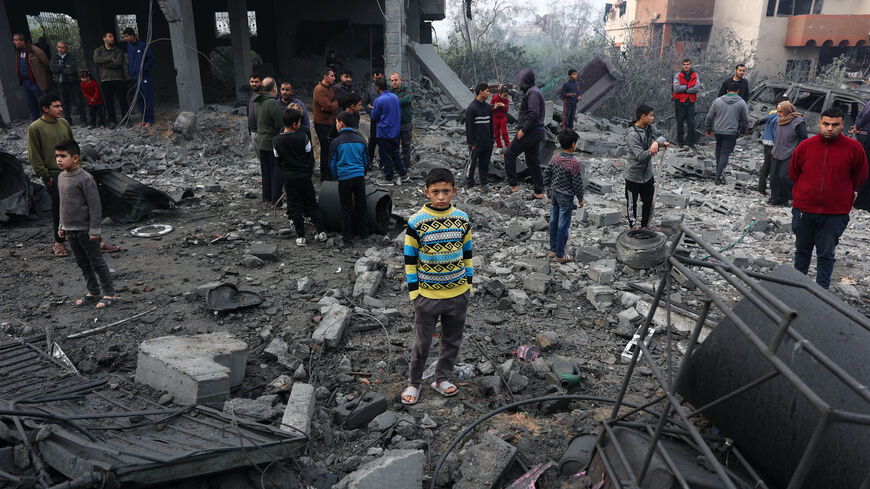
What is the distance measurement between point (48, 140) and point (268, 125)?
2451 millimetres

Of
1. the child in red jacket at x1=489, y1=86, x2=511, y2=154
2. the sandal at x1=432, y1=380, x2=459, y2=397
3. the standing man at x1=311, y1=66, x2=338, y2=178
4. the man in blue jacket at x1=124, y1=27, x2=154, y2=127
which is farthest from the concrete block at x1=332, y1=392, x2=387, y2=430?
the man in blue jacket at x1=124, y1=27, x2=154, y2=127

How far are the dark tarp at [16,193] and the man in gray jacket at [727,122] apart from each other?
10.3 m

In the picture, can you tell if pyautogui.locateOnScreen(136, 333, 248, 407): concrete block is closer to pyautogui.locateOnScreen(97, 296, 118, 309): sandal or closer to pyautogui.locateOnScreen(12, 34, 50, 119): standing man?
pyautogui.locateOnScreen(97, 296, 118, 309): sandal

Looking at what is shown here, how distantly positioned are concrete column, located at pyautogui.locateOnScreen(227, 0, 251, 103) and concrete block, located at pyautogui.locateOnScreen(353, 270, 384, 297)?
941cm

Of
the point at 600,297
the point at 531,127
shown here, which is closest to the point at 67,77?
the point at 531,127

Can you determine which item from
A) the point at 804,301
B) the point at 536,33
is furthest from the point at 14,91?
the point at 536,33

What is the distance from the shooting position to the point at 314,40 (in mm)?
16375

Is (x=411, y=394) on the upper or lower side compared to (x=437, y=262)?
lower

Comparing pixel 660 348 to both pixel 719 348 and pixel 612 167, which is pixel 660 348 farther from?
pixel 612 167

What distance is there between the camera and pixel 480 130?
28.7ft

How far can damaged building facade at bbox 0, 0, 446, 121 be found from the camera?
1241cm

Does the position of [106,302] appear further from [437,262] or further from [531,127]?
[531,127]

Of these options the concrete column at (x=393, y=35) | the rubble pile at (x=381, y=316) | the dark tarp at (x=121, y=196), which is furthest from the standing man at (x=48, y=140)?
the concrete column at (x=393, y=35)

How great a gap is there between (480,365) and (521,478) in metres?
1.27
